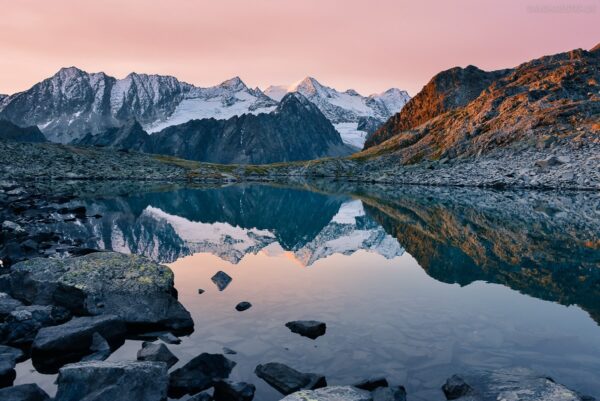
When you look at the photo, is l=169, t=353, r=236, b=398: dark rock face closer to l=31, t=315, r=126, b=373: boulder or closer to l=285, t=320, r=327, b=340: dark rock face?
l=285, t=320, r=327, b=340: dark rock face

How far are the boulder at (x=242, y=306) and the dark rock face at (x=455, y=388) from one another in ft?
28.6

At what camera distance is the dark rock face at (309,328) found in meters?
14.7

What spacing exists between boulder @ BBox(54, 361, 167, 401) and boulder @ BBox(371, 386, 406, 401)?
522 cm

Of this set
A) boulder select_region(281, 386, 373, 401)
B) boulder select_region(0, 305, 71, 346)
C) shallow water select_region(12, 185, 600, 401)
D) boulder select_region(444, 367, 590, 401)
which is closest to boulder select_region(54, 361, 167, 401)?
shallow water select_region(12, 185, 600, 401)

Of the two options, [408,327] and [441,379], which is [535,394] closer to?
[441,379]

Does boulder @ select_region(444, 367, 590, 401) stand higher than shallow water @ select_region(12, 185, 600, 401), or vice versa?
boulder @ select_region(444, 367, 590, 401)

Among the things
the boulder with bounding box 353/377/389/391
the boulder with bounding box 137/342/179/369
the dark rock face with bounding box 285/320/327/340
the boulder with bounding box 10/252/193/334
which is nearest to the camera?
the boulder with bounding box 353/377/389/391

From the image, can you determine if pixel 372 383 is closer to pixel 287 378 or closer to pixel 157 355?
pixel 287 378

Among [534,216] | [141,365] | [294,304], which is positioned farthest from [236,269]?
[534,216]

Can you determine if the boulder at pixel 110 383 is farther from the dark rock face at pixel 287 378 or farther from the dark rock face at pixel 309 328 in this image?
the dark rock face at pixel 309 328

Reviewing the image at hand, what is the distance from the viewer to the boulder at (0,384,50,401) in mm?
9602

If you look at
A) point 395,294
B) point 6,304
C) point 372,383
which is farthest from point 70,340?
point 395,294

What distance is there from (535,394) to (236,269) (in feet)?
59.1

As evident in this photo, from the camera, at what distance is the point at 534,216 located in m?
48.3
